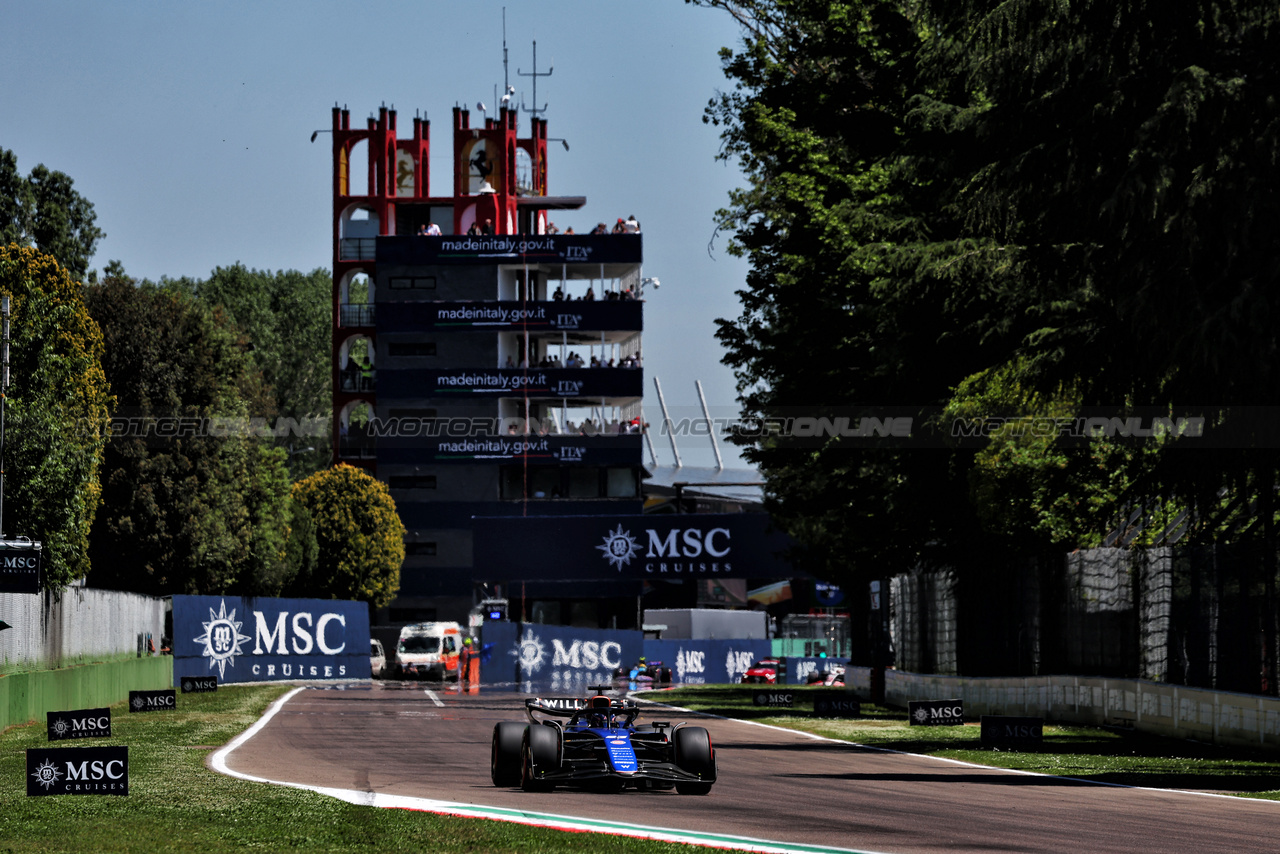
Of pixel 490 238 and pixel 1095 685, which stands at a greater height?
pixel 490 238

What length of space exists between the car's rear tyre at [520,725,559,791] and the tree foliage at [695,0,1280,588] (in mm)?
8579

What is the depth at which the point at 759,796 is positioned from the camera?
1584 centimetres

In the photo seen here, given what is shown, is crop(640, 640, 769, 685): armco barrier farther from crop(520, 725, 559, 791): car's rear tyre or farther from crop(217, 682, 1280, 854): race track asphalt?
crop(520, 725, 559, 791): car's rear tyre

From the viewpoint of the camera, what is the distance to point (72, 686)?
107 feet

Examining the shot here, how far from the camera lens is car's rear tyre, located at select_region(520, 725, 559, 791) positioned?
607 inches

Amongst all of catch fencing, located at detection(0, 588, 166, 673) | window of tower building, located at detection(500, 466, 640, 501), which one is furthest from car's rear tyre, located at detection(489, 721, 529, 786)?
window of tower building, located at detection(500, 466, 640, 501)

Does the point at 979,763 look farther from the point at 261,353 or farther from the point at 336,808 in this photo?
the point at 261,353

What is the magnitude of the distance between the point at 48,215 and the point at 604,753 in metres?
55.5

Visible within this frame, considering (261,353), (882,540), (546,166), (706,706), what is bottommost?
(706,706)

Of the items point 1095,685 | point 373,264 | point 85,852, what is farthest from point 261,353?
point 85,852

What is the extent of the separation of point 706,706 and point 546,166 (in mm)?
72245

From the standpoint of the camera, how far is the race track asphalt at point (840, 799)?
40.6 feet

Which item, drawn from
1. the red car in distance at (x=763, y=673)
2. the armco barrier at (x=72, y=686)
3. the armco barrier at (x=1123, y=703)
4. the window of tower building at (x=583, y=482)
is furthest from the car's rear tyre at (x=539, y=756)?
the window of tower building at (x=583, y=482)

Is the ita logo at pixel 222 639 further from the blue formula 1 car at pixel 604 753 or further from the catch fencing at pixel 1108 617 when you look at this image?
the blue formula 1 car at pixel 604 753
